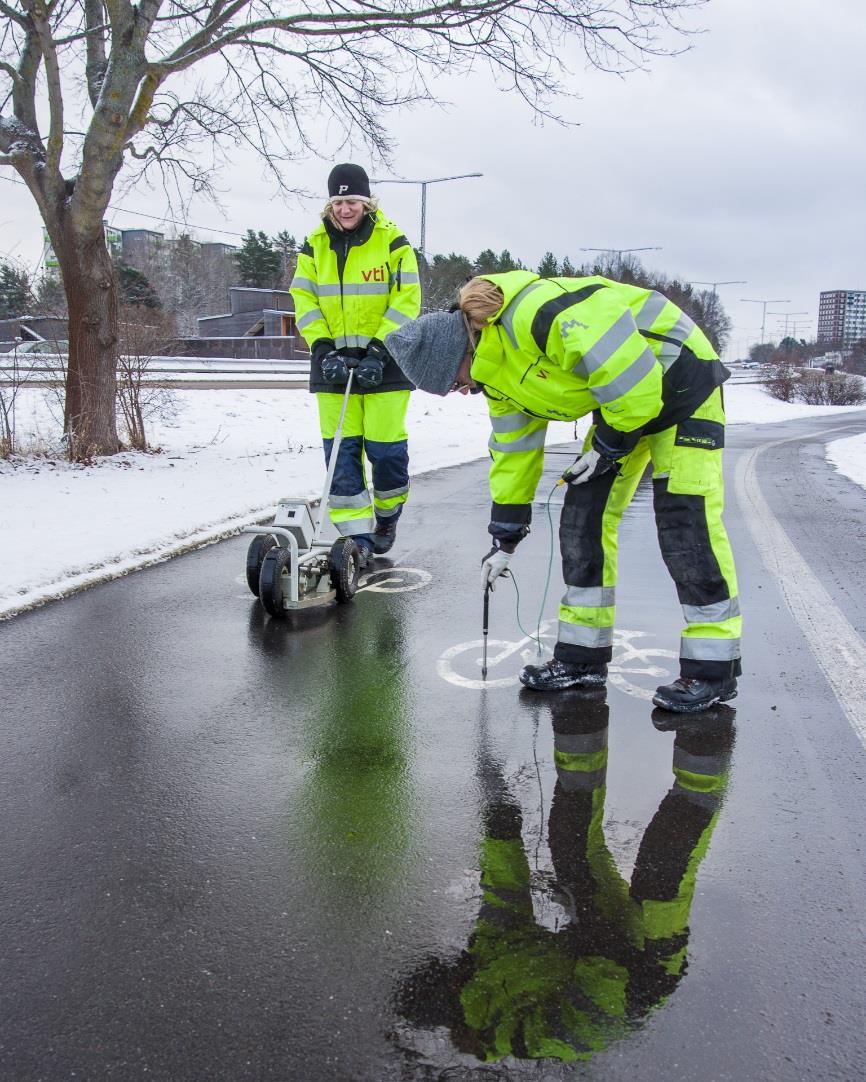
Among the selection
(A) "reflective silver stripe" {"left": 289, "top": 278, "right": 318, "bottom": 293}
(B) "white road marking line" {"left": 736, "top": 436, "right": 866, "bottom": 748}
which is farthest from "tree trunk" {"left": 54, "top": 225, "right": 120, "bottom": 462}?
(B) "white road marking line" {"left": 736, "top": 436, "right": 866, "bottom": 748}

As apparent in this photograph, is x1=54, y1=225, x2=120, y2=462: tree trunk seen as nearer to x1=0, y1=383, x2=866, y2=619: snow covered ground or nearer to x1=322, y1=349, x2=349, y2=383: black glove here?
x1=0, y1=383, x2=866, y2=619: snow covered ground

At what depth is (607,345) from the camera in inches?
133

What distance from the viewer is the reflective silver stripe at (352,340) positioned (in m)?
6.28

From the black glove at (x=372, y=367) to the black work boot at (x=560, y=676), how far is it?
2.40 metres

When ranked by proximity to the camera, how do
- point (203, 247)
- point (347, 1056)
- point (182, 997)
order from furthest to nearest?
point (203, 247) < point (182, 997) < point (347, 1056)

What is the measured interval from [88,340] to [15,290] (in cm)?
204

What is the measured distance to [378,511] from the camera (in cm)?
671

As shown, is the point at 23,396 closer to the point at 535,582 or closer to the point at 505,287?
the point at 535,582

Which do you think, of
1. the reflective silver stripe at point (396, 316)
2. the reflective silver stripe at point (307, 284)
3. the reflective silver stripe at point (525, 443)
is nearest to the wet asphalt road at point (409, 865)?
the reflective silver stripe at point (525, 443)

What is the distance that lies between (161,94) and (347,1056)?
477 inches

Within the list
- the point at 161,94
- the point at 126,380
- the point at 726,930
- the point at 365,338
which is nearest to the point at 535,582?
the point at 365,338

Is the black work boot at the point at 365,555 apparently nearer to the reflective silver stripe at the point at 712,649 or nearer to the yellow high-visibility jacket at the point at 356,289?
the yellow high-visibility jacket at the point at 356,289

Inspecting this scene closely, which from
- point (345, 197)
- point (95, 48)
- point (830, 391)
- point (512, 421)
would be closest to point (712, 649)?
point (512, 421)

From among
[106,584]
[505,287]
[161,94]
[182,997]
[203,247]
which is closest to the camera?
[182,997]
